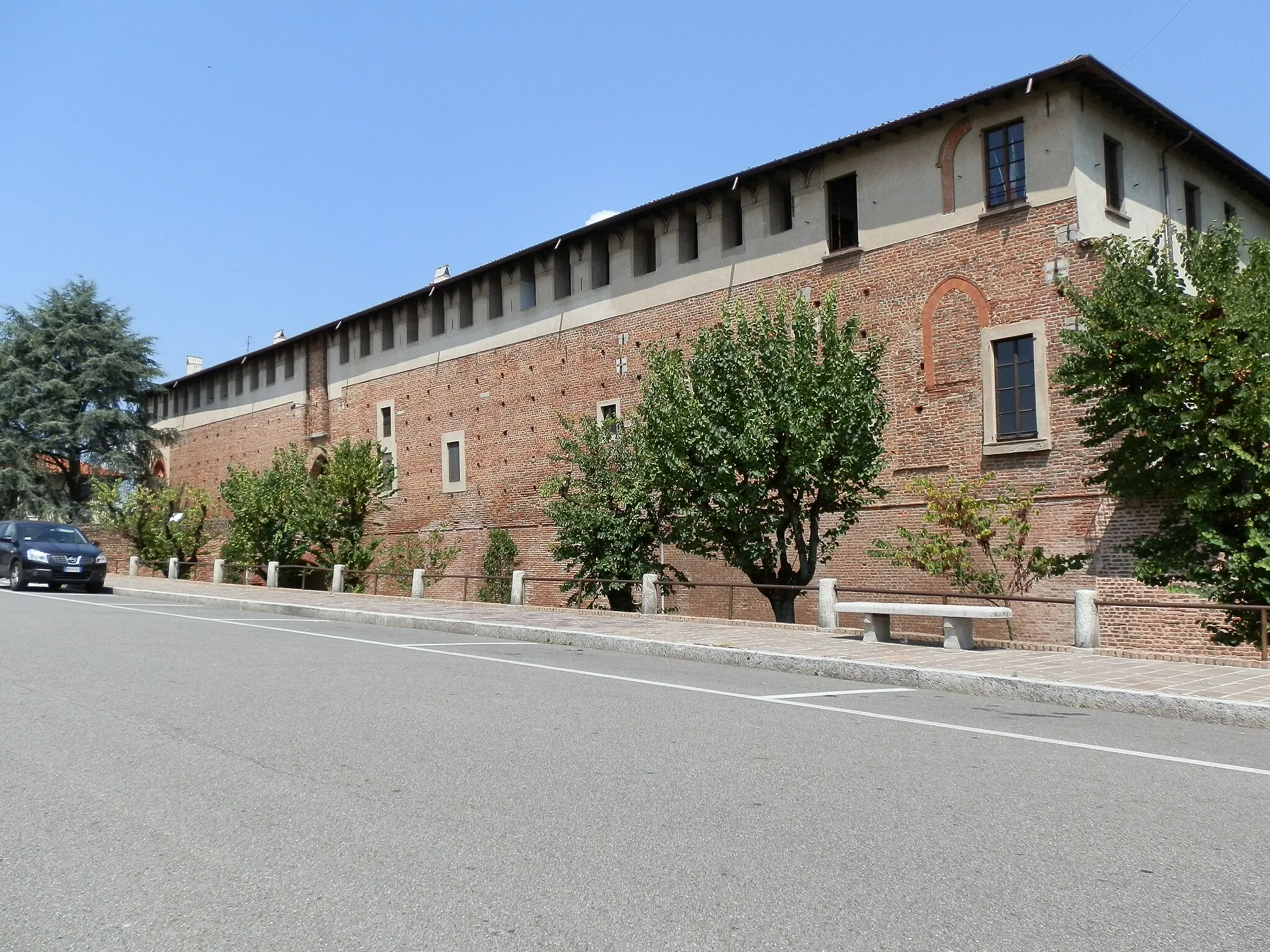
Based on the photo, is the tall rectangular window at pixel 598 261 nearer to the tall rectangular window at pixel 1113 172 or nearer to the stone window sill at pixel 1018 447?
the stone window sill at pixel 1018 447

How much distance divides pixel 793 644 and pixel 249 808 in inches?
367

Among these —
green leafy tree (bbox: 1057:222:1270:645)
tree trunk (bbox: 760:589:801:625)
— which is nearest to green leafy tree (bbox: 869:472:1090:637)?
tree trunk (bbox: 760:589:801:625)

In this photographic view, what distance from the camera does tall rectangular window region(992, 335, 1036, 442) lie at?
20141mm

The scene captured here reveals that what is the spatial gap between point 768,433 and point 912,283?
5993 mm

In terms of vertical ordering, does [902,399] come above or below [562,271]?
below

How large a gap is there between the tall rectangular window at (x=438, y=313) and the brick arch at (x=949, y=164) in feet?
60.9

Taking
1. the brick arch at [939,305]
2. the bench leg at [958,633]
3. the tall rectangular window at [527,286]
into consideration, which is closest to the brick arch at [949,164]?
the brick arch at [939,305]

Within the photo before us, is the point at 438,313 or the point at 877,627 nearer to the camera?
the point at 877,627

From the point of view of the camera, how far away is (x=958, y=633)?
44.9 ft

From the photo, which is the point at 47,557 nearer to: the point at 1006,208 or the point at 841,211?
the point at 841,211

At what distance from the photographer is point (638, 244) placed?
28312mm

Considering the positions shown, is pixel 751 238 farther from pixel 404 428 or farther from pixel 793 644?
pixel 404 428

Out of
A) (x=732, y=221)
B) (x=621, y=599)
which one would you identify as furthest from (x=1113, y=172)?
(x=621, y=599)

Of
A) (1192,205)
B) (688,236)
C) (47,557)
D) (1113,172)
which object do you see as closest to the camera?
(1113,172)
